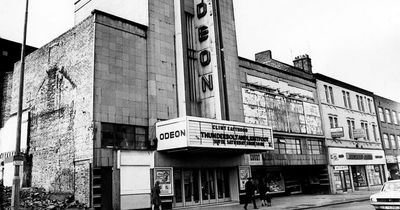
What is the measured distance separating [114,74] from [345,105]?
27443 millimetres

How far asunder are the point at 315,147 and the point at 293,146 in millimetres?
3688

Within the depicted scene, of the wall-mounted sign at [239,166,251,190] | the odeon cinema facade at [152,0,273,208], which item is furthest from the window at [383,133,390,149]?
the odeon cinema facade at [152,0,273,208]

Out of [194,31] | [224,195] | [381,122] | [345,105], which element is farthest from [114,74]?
[381,122]

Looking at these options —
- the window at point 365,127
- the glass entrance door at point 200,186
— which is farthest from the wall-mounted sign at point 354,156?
the glass entrance door at point 200,186

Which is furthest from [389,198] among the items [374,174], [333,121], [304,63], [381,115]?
[381,115]

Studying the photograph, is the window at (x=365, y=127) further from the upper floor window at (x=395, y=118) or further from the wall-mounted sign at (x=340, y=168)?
the upper floor window at (x=395, y=118)

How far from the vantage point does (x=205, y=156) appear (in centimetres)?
2309

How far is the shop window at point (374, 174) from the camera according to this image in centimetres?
3897

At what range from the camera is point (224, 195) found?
24.5m

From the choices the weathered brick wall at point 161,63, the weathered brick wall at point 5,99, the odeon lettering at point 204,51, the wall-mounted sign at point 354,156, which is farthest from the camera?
the wall-mounted sign at point 354,156

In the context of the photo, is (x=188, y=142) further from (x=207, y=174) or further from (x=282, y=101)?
(x=282, y=101)

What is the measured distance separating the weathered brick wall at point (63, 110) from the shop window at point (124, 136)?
84cm

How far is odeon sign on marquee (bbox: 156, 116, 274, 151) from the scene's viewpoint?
19.3m

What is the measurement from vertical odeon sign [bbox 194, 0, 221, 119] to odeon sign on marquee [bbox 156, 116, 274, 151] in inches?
83.4
